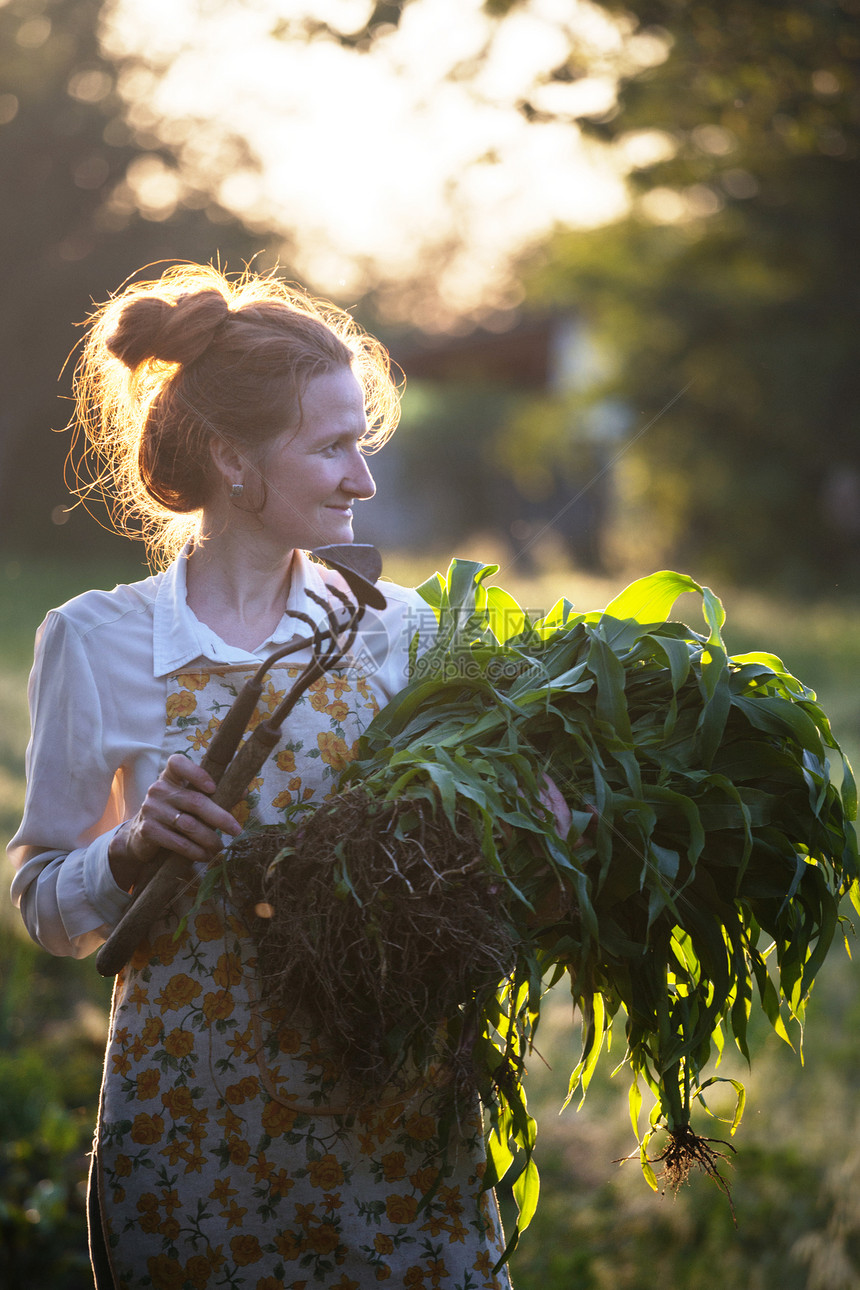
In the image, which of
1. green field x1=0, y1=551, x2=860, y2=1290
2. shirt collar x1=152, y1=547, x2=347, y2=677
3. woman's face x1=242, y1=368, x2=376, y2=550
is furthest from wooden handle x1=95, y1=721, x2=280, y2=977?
green field x1=0, y1=551, x2=860, y2=1290

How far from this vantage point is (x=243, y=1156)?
1381 millimetres

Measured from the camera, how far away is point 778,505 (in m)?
13.9

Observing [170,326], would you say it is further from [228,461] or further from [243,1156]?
[243,1156]

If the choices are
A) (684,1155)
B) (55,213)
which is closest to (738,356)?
(55,213)

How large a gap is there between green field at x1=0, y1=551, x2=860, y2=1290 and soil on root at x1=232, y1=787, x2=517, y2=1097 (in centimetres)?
93

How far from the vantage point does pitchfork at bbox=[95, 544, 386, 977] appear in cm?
119

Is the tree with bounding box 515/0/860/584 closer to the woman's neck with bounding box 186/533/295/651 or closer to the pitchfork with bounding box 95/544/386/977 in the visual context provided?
the woman's neck with bounding box 186/533/295/651

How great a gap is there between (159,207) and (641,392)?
650 cm

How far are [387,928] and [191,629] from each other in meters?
0.54

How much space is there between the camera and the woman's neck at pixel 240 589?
60.8 inches

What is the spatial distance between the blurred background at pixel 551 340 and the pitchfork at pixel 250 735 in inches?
24.4

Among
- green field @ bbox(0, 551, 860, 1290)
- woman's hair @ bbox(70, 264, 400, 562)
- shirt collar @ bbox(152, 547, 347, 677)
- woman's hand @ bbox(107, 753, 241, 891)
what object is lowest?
Result: green field @ bbox(0, 551, 860, 1290)

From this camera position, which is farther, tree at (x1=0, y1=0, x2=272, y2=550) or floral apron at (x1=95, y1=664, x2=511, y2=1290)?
tree at (x1=0, y1=0, x2=272, y2=550)

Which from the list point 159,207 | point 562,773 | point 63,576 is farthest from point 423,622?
point 159,207
